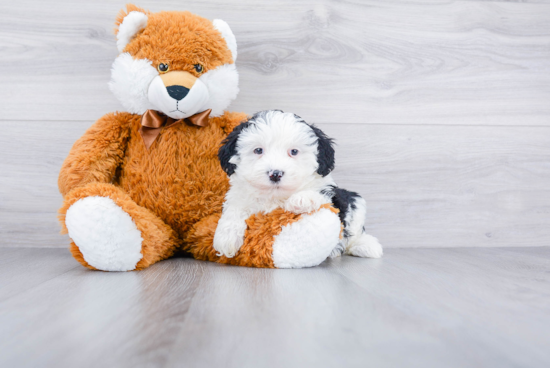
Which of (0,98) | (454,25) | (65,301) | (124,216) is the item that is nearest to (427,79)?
(454,25)

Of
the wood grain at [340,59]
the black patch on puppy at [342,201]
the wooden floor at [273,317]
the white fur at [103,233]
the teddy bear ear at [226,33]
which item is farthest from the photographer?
the wood grain at [340,59]

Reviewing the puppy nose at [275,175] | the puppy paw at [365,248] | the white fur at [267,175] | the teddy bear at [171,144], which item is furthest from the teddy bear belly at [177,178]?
the puppy paw at [365,248]

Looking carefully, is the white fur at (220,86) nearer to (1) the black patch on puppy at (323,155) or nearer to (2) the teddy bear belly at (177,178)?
(2) the teddy bear belly at (177,178)

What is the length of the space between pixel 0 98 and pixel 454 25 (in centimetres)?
137

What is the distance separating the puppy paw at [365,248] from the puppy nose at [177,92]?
562 millimetres

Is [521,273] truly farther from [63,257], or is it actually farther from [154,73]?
[63,257]

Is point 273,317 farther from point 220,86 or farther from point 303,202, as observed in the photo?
point 220,86

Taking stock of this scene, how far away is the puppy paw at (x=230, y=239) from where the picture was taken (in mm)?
846

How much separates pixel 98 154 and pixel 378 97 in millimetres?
813

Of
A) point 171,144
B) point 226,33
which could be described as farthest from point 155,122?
point 226,33

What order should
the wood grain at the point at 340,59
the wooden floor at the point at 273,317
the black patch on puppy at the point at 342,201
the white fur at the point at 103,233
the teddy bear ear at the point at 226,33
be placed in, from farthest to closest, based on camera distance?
the wood grain at the point at 340,59 → the teddy bear ear at the point at 226,33 → the black patch on puppy at the point at 342,201 → the white fur at the point at 103,233 → the wooden floor at the point at 273,317

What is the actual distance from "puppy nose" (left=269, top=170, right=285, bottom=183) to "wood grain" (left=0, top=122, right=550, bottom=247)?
0.45 metres

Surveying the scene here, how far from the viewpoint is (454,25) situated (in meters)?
1.24

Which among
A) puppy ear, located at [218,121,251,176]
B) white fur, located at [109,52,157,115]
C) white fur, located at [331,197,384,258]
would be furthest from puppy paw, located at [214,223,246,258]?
white fur, located at [109,52,157,115]
